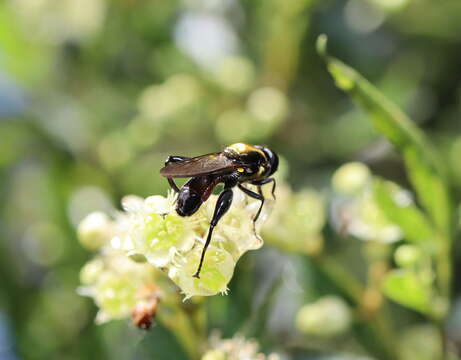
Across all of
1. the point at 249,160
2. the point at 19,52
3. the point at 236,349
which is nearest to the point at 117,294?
the point at 236,349

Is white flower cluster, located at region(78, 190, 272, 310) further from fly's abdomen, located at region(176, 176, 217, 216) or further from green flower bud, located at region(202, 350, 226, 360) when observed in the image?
green flower bud, located at region(202, 350, 226, 360)

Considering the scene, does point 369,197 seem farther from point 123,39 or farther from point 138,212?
point 123,39

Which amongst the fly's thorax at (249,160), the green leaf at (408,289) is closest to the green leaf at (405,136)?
the green leaf at (408,289)

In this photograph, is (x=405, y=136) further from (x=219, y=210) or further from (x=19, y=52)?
(x=19, y=52)

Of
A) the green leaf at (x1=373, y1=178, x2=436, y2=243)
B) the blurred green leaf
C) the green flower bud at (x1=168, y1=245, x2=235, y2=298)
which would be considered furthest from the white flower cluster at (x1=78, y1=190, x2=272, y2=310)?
the blurred green leaf

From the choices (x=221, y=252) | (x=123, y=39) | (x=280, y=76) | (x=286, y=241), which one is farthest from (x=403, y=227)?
(x=123, y=39)
